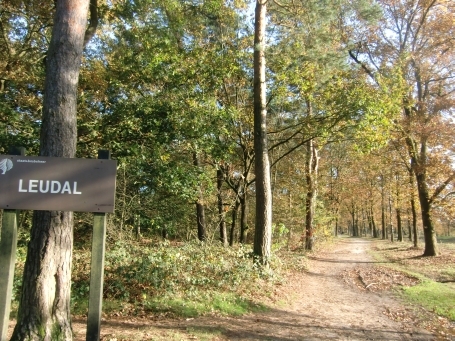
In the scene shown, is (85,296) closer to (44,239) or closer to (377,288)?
(44,239)

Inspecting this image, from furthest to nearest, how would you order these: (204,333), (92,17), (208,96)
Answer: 1. (208,96)
2. (92,17)
3. (204,333)

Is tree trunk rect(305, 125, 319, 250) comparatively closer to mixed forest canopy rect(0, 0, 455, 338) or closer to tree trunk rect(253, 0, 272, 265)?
mixed forest canopy rect(0, 0, 455, 338)

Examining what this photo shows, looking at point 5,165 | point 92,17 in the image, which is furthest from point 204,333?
point 92,17

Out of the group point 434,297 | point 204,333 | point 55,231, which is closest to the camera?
point 55,231

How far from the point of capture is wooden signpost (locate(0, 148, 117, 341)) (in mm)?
3951

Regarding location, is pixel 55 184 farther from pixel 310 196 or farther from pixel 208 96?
pixel 310 196

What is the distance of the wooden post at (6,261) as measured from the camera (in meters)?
3.90

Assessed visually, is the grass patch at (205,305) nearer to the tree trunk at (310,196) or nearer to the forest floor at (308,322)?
the forest floor at (308,322)

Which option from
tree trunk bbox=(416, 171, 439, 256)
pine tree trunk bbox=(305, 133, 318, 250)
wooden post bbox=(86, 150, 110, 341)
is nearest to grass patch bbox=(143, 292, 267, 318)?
wooden post bbox=(86, 150, 110, 341)

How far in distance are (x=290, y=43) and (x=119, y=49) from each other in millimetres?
6370

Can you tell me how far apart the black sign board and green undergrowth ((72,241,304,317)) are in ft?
11.2

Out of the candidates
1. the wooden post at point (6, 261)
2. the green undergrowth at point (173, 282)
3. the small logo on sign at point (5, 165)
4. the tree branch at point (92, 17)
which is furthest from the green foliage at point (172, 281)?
the tree branch at point (92, 17)

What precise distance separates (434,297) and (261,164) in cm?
574

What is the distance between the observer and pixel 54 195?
4.00 metres
